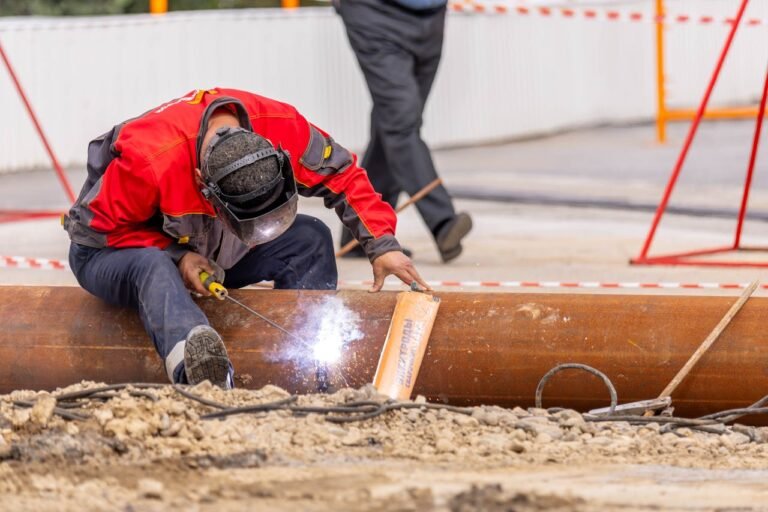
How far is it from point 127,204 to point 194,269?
0.35 m

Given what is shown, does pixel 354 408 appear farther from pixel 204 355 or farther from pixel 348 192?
pixel 348 192

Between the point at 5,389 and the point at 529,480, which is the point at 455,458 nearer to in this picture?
the point at 529,480

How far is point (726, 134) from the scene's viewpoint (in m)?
15.8

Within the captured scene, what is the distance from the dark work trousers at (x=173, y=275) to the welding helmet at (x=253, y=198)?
0.96 feet

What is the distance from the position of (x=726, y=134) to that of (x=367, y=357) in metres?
11.5

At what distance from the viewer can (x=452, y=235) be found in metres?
7.89

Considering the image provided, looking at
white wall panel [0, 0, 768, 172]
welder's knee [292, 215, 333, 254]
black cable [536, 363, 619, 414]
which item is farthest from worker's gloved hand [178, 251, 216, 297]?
white wall panel [0, 0, 768, 172]

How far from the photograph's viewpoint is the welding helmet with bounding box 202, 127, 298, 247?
186 inches

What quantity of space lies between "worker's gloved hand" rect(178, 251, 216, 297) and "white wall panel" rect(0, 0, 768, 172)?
8.04 m

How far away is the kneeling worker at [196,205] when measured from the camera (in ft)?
15.6

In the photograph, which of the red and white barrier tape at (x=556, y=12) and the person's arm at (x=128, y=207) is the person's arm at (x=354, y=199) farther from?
the red and white barrier tape at (x=556, y=12)

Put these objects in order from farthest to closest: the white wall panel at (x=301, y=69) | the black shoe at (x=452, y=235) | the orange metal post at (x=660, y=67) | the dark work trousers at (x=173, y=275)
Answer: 1. the orange metal post at (x=660, y=67)
2. the white wall panel at (x=301, y=69)
3. the black shoe at (x=452, y=235)
4. the dark work trousers at (x=173, y=275)

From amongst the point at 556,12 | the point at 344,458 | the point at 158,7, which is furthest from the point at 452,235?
the point at 556,12

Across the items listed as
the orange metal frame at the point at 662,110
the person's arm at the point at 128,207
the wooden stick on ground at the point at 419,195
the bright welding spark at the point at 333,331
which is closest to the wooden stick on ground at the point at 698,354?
the bright welding spark at the point at 333,331
